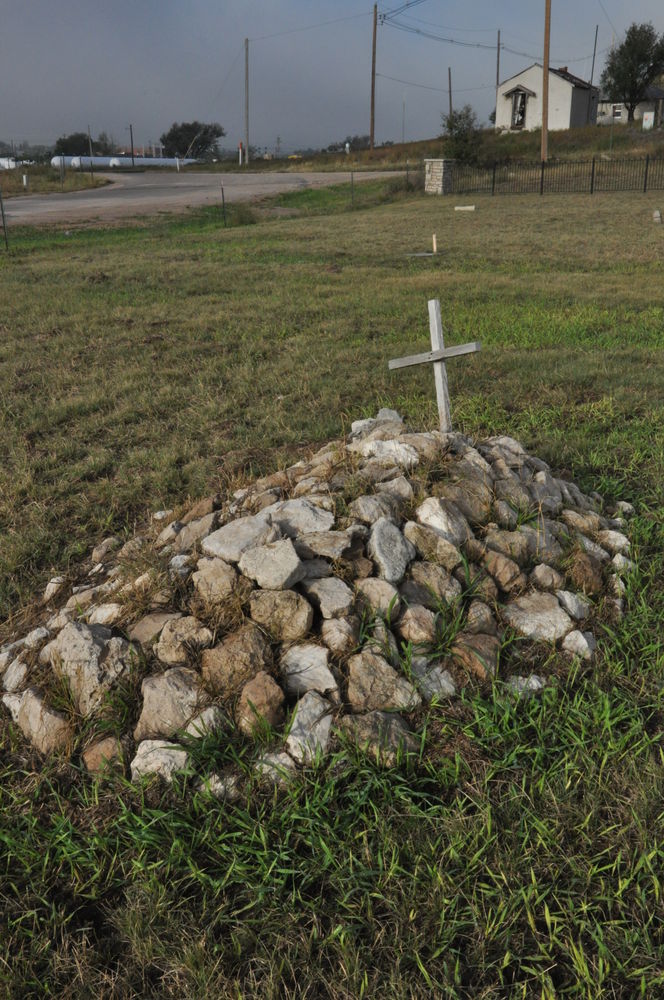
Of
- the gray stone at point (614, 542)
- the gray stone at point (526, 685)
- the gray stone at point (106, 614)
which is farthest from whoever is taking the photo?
the gray stone at point (614, 542)

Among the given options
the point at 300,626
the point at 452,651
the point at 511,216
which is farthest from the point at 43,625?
the point at 511,216

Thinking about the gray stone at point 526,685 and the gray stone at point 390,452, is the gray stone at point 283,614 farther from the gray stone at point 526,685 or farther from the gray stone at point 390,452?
the gray stone at point 390,452

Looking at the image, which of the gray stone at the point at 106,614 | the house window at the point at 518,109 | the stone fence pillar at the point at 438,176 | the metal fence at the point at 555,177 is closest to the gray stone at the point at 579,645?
the gray stone at the point at 106,614

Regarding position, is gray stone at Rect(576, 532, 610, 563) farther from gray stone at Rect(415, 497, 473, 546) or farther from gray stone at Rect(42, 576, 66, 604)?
gray stone at Rect(42, 576, 66, 604)

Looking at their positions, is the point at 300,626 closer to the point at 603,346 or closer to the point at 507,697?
the point at 507,697

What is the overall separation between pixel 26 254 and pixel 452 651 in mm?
15288

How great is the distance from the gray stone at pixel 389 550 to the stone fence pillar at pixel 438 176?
26997 mm

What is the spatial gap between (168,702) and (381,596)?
2.69 ft

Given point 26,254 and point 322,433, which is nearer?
point 322,433

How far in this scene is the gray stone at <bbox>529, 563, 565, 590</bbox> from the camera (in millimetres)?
2939

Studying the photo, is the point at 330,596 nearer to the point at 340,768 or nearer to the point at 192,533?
the point at 340,768

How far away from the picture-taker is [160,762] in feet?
7.34

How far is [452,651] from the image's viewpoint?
2.57 meters

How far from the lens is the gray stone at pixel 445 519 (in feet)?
9.56
